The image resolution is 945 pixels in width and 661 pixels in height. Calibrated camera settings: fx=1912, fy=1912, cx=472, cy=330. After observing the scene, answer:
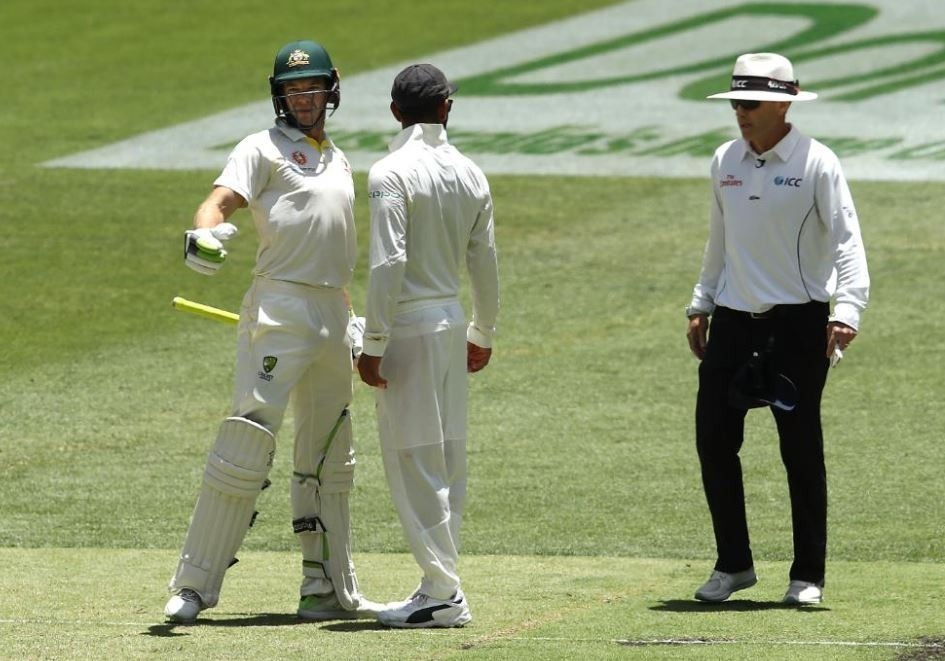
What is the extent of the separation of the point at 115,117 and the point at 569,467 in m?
12.3

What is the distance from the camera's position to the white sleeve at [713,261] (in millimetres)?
6633

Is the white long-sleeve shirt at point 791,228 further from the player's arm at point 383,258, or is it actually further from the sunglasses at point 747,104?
the player's arm at point 383,258

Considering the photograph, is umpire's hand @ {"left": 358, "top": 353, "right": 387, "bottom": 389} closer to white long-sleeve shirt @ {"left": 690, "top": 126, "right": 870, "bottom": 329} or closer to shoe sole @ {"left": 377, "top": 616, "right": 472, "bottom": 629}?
shoe sole @ {"left": 377, "top": 616, "right": 472, "bottom": 629}

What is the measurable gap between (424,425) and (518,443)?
3995 millimetres

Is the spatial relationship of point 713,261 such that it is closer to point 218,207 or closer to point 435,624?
point 435,624

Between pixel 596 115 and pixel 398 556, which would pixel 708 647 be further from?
pixel 596 115

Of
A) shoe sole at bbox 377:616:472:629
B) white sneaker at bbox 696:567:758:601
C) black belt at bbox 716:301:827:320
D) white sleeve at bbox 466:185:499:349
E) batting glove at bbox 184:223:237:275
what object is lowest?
white sneaker at bbox 696:567:758:601

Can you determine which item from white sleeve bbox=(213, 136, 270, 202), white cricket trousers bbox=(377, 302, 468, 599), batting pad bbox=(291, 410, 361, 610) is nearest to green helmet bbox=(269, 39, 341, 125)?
white sleeve bbox=(213, 136, 270, 202)

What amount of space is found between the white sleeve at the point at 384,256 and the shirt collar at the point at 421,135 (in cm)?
20

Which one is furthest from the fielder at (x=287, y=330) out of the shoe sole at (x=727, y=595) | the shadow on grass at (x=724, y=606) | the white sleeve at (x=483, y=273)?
the shoe sole at (x=727, y=595)

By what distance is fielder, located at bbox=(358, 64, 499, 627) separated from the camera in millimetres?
6000

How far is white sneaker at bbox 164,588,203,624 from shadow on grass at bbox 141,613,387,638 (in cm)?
3

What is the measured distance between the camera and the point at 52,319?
13.2 meters

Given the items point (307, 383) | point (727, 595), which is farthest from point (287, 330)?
point (727, 595)
